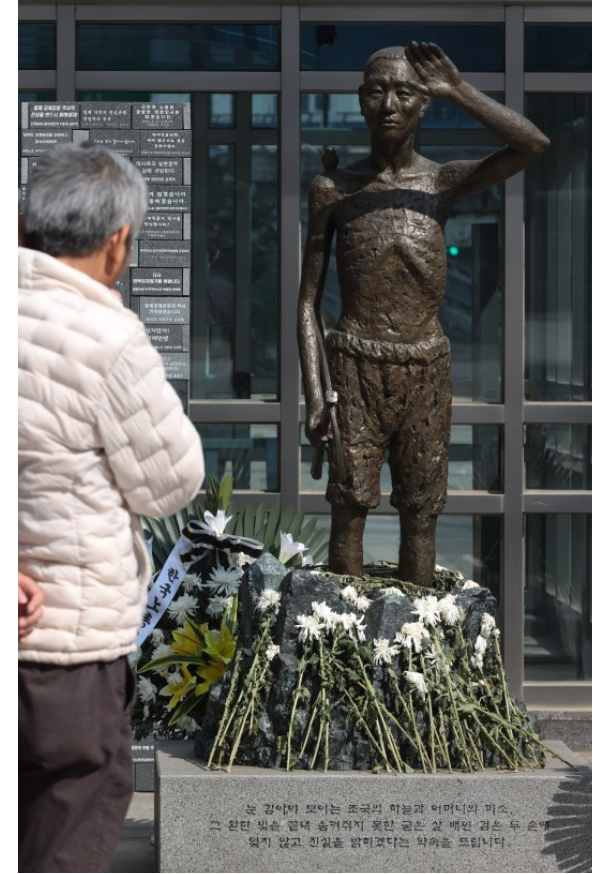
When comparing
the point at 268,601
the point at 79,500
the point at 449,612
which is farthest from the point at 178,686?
the point at 79,500

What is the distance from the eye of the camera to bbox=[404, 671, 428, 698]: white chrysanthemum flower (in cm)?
471

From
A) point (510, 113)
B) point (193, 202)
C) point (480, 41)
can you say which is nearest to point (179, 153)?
point (193, 202)

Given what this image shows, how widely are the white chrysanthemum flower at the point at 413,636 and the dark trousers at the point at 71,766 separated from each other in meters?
1.83

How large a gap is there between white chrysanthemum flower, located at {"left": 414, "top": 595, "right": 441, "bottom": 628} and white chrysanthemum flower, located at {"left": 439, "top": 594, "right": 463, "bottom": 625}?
2 cm

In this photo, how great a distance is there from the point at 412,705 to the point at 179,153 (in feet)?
10.6

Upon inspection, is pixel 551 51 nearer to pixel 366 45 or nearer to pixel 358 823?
pixel 366 45

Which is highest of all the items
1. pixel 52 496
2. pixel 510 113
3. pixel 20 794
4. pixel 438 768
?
pixel 510 113

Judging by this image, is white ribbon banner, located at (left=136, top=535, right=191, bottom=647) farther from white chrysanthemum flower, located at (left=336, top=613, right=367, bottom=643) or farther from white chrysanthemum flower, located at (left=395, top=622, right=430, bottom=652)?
white chrysanthemum flower, located at (left=395, top=622, right=430, bottom=652)

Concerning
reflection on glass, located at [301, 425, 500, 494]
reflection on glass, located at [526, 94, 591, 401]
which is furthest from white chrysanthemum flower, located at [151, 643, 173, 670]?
reflection on glass, located at [526, 94, 591, 401]

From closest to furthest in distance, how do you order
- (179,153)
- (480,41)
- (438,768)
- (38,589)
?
(38,589), (438,768), (179,153), (480,41)

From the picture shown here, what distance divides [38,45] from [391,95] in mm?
3198

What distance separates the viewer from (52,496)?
2.97 m

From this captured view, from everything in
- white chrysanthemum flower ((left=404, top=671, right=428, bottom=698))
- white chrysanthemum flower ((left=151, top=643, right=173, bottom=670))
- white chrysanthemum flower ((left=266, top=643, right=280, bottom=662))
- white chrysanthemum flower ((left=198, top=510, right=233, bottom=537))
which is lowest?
white chrysanthemum flower ((left=151, top=643, right=173, bottom=670))

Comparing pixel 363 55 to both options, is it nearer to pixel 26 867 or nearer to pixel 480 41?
pixel 480 41
